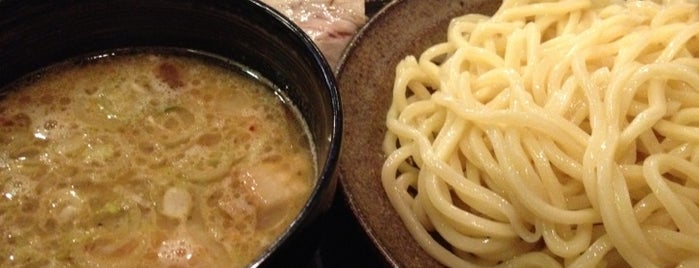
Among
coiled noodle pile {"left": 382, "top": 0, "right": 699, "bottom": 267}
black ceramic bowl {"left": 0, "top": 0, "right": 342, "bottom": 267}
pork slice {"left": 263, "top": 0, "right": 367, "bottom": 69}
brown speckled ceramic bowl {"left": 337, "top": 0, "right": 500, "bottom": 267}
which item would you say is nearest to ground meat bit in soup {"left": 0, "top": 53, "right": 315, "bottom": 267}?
black ceramic bowl {"left": 0, "top": 0, "right": 342, "bottom": 267}

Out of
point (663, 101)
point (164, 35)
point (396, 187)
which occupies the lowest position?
point (396, 187)

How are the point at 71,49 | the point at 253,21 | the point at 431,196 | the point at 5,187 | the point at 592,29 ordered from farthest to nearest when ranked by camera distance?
the point at 592,29 → the point at 431,196 → the point at 71,49 → the point at 253,21 → the point at 5,187

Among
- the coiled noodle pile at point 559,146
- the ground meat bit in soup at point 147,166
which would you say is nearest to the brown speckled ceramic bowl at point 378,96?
the coiled noodle pile at point 559,146

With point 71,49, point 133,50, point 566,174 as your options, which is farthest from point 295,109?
point 566,174

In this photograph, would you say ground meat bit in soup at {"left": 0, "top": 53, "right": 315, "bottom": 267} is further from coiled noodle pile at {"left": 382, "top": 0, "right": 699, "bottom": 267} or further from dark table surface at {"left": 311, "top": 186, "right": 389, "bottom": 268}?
coiled noodle pile at {"left": 382, "top": 0, "right": 699, "bottom": 267}

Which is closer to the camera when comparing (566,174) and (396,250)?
(396,250)

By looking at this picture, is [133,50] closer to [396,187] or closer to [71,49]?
[71,49]

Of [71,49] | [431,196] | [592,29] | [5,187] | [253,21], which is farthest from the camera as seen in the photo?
[592,29]

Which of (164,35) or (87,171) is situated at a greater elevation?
(164,35)

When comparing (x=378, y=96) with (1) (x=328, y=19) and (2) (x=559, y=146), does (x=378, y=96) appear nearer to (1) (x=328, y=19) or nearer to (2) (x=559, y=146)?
(1) (x=328, y=19)

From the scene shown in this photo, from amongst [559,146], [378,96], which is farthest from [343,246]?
[559,146]
